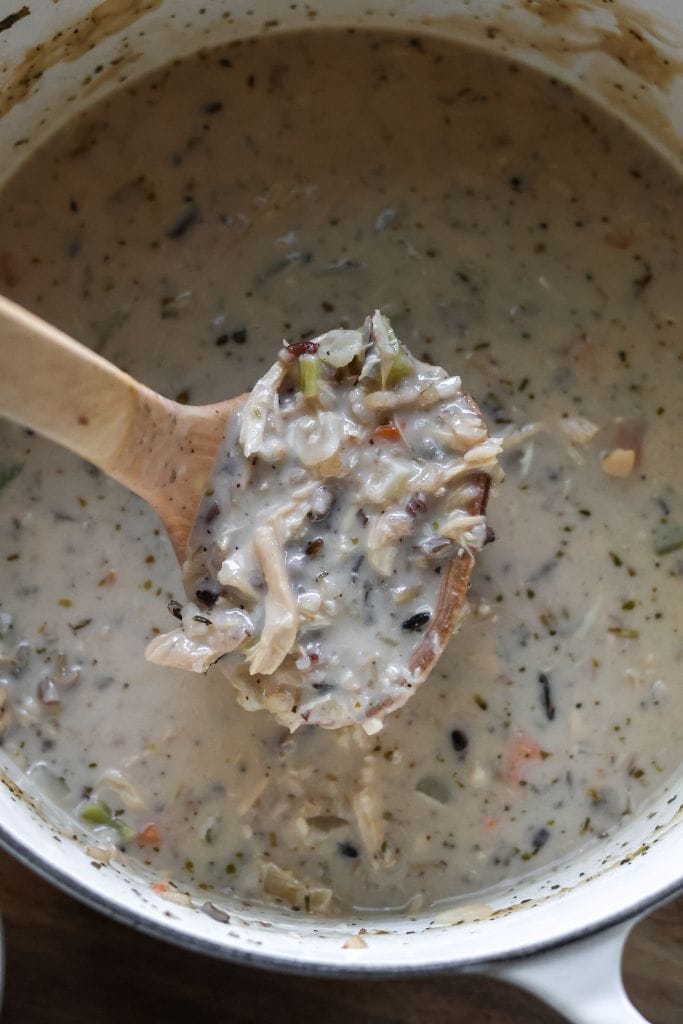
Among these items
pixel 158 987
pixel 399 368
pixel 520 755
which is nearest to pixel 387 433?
pixel 399 368

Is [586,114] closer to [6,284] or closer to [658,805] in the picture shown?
[6,284]

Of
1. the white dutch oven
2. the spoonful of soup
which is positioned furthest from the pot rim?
the spoonful of soup

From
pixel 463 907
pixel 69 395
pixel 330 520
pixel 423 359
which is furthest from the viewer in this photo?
pixel 423 359

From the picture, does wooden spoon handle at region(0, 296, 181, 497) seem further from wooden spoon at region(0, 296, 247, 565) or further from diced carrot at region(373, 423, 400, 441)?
diced carrot at region(373, 423, 400, 441)

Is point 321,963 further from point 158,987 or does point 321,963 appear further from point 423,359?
point 423,359

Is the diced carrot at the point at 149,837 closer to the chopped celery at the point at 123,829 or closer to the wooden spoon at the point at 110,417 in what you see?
the chopped celery at the point at 123,829

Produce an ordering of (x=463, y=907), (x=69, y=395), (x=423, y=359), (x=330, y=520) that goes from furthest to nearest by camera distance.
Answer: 1. (x=423, y=359)
2. (x=463, y=907)
3. (x=330, y=520)
4. (x=69, y=395)
